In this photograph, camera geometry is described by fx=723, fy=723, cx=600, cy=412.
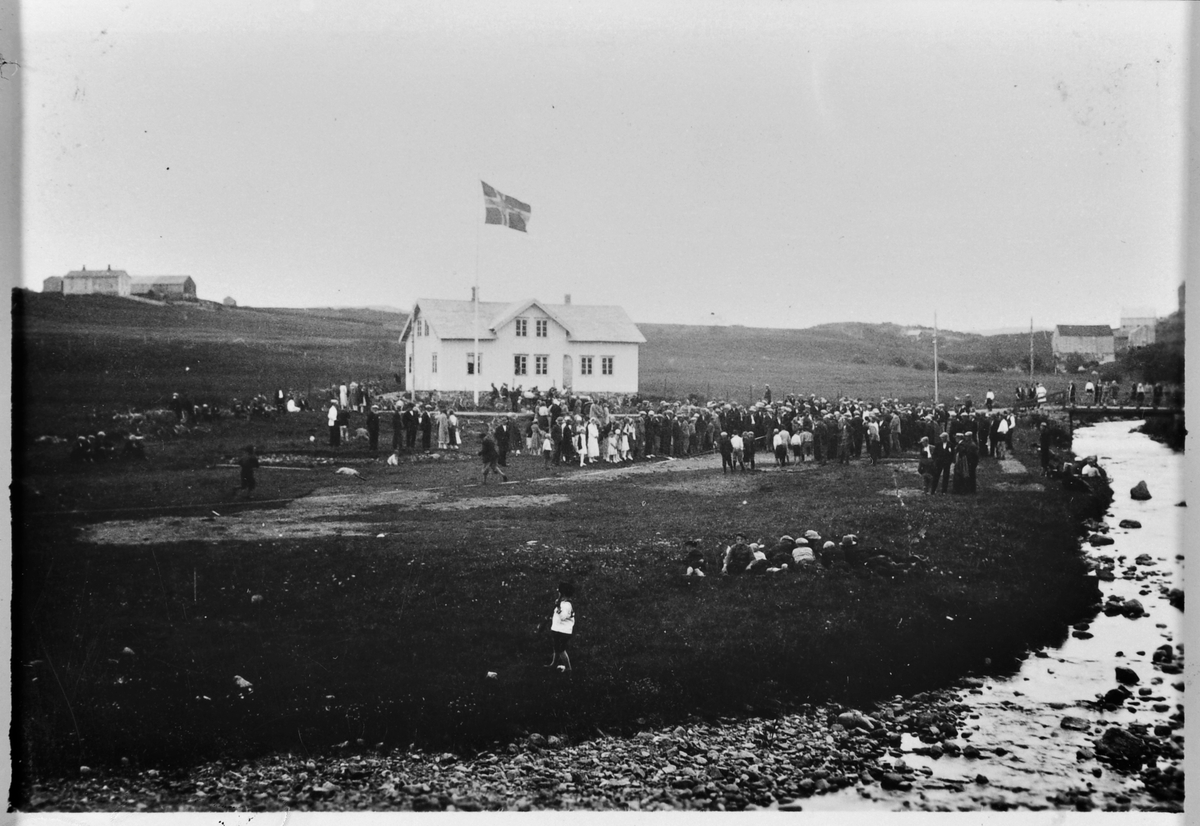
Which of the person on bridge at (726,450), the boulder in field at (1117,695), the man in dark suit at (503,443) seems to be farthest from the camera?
the person on bridge at (726,450)

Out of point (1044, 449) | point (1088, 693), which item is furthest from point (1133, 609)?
point (1044, 449)

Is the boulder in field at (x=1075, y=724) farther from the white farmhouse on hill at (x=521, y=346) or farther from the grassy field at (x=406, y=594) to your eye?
the white farmhouse on hill at (x=521, y=346)

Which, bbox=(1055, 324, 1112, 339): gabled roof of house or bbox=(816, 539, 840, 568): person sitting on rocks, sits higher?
bbox=(1055, 324, 1112, 339): gabled roof of house

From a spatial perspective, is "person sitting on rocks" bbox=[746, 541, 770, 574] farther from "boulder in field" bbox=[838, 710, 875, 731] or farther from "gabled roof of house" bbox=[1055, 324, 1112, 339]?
"gabled roof of house" bbox=[1055, 324, 1112, 339]

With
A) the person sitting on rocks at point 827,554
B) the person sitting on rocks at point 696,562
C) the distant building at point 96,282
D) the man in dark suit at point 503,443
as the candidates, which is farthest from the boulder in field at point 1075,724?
the distant building at point 96,282

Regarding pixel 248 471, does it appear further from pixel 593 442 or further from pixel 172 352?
pixel 593 442

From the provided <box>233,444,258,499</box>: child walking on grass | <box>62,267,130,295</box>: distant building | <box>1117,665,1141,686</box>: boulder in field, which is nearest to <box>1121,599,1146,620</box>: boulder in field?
<box>1117,665,1141,686</box>: boulder in field
